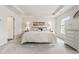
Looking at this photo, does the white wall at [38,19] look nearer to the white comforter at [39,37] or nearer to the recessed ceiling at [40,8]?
the recessed ceiling at [40,8]

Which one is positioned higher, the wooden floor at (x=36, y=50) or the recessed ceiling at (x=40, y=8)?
the recessed ceiling at (x=40, y=8)

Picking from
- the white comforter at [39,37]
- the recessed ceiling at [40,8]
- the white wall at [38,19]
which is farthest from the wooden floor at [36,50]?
the white wall at [38,19]

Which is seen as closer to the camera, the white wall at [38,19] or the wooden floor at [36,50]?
the wooden floor at [36,50]

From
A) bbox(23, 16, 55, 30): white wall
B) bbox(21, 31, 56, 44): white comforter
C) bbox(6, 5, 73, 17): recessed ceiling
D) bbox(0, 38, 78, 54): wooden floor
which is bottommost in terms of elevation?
bbox(0, 38, 78, 54): wooden floor

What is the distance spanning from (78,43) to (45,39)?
254cm

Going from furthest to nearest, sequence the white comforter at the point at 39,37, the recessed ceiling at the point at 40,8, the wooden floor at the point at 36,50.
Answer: the recessed ceiling at the point at 40,8, the white comforter at the point at 39,37, the wooden floor at the point at 36,50

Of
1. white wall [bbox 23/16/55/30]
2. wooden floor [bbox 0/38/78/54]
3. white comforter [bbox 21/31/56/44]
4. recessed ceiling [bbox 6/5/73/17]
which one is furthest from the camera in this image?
white wall [bbox 23/16/55/30]

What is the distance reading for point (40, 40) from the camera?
20.6 ft

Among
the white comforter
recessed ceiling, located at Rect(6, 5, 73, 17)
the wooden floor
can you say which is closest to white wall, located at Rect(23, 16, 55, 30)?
recessed ceiling, located at Rect(6, 5, 73, 17)

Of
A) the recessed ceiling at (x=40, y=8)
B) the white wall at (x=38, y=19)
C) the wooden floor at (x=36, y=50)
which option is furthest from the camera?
the white wall at (x=38, y=19)

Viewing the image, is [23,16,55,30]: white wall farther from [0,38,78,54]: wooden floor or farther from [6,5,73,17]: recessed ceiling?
[0,38,78,54]: wooden floor

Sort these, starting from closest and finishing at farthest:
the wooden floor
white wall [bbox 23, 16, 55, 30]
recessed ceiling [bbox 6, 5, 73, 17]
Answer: the wooden floor → recessed ceiling [bbox 6, 5, 73, 17] → white wall [bbox 23, 16, 55, 30]

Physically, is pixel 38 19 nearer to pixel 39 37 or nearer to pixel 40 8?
pixel 40 8
